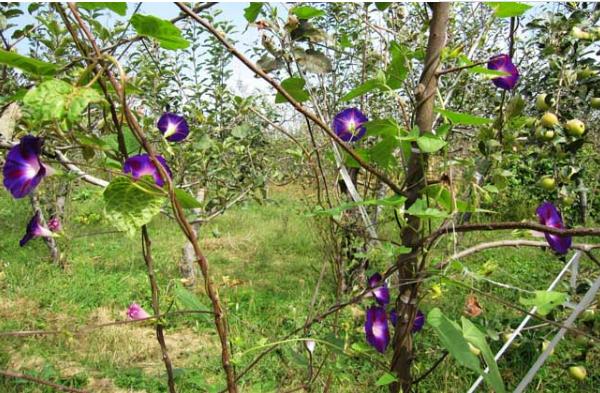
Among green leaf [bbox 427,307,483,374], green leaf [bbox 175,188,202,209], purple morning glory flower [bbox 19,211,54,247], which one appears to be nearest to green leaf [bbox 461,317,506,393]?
green leaf [bbox 427,307,483,374]

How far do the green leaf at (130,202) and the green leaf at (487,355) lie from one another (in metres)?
0.41

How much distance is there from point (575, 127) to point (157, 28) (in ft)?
4.26

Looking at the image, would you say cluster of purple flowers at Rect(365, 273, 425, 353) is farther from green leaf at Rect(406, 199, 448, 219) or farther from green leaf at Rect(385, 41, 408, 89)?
green leaf at Rect(385, 41, 408, 89)

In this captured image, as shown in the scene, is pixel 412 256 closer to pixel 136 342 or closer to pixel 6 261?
pixel 136 342

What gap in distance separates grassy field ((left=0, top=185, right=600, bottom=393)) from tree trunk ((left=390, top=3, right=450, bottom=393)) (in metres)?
0.10

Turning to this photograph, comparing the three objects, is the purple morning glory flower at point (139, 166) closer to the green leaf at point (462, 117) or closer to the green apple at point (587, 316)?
the green leaf at point (462, 117)

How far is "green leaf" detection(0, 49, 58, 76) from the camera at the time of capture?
1.38 ft

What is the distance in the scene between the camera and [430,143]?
624 mm

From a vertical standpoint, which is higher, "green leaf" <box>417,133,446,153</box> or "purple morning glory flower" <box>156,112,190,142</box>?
"purple morning glory flower" <box>156,112,190,142</box>

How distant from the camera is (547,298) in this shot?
25.1 inches

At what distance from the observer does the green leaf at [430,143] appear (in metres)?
0.61

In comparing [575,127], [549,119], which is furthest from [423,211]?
[575,127]

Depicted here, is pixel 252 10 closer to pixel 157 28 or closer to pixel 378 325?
pixel 157 28

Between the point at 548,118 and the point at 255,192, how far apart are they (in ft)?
6.02
